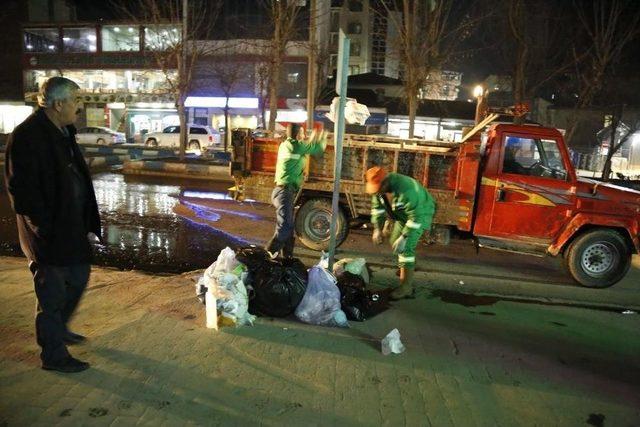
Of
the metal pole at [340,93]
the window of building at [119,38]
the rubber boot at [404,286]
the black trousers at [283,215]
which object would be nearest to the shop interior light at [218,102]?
the window of building at [119,38]

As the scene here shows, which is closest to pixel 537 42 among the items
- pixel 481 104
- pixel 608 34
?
pixel 608 34

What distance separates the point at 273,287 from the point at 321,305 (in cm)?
49

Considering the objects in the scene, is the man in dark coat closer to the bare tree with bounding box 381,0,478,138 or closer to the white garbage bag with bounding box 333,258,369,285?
the white garbage bag with bounding box 333,258,369,285

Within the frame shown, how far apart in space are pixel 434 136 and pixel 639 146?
11.9 m

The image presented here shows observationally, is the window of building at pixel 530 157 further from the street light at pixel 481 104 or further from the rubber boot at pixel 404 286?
the rubber boot at pixel 404 286

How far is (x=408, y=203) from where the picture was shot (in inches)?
213

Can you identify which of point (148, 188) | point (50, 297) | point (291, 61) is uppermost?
point (291, 61)

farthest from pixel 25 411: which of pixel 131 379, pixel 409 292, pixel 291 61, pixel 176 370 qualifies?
pixel 291 61

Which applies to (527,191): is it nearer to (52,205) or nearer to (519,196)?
(519,196)

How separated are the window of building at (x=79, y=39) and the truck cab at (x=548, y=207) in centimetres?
4205

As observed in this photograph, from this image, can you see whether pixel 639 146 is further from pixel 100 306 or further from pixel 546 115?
pixel 100 306

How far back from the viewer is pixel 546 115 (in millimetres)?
32844

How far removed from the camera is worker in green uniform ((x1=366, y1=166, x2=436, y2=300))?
5.36 metres

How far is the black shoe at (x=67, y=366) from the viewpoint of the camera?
3457 mm
